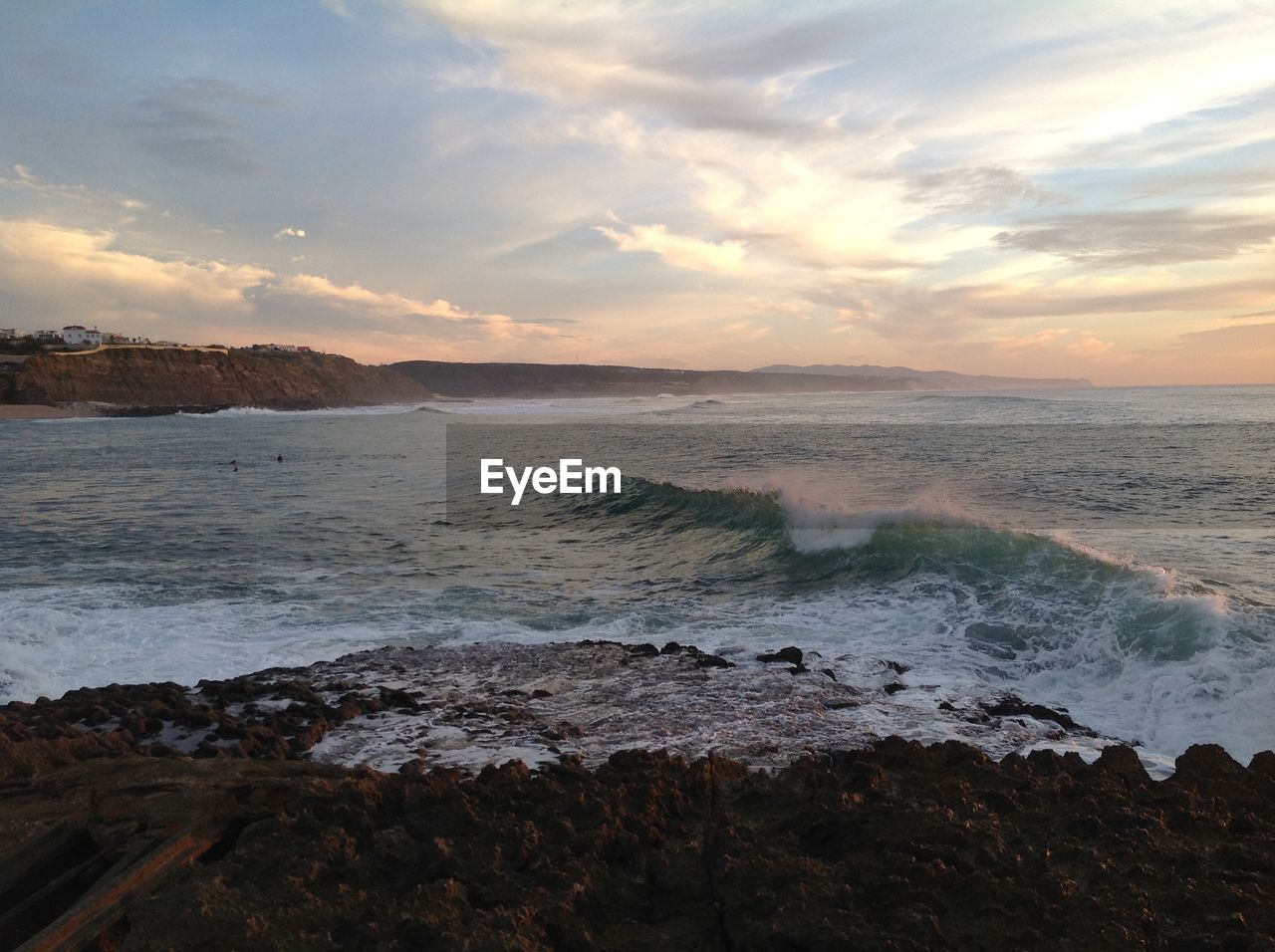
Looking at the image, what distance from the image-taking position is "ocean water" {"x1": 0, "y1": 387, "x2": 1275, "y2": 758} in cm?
848

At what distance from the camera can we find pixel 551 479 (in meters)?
26.2

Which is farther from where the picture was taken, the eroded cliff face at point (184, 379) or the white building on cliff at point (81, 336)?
the white building on cliff at point (81, 336)

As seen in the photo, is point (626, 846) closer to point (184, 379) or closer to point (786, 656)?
point (786, 656)

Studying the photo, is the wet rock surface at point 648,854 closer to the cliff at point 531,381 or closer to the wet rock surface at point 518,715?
the wet rock surface at point 518,715

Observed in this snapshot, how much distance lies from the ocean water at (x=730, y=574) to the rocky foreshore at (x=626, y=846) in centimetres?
280

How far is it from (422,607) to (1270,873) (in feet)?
32.0

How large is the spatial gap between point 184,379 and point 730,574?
3845 inches

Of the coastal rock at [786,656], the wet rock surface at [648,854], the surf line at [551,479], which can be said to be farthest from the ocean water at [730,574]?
the wet rock surface at [648,854]

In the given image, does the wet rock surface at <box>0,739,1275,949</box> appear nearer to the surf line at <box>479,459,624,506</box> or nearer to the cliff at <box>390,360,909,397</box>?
the surf line at <box>479,459,624,506</box>

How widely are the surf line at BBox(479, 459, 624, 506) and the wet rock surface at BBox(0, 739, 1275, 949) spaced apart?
17662mm

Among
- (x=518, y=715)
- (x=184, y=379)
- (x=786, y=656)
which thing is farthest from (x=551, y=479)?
(x=184, y=379)

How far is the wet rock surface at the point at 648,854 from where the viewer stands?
10.9 ft

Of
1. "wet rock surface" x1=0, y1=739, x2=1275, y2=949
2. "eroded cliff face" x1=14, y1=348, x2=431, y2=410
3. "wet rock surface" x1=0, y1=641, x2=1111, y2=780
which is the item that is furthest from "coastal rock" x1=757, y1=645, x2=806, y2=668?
"eroded cliff face" x1=14, y1=348, x2=431, y2=410

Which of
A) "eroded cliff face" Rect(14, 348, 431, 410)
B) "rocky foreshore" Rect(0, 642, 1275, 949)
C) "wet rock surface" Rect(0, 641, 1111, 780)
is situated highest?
"eroded cliff face" Rect(14, 348, 431, 410)
